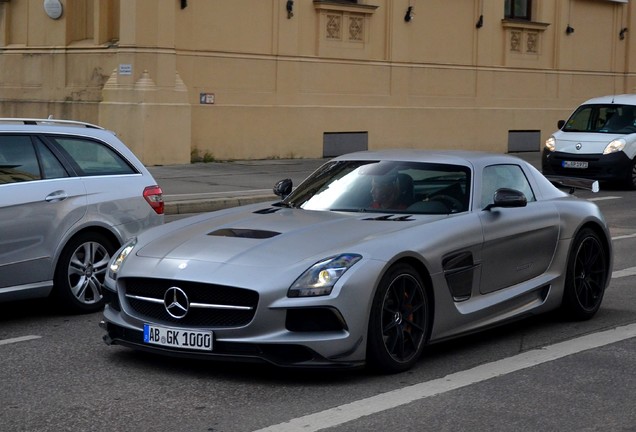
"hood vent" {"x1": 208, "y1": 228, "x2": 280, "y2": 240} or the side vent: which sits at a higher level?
"hood vent" {"x1": 208, "y1": 228, "x2": 280, "y2": 240}

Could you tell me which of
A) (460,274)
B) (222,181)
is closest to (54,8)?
(222,181)

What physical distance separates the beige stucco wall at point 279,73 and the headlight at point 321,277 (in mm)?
16039

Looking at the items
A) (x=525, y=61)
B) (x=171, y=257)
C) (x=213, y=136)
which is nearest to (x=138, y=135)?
(x=213, y=136)

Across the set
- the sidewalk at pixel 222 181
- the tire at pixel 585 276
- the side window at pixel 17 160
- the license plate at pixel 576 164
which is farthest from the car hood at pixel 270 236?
the license plate at pixel 576 164

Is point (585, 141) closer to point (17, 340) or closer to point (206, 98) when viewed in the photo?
point (206, 98)

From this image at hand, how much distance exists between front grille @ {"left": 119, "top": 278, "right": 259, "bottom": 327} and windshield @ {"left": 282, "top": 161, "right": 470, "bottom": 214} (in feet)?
5.05

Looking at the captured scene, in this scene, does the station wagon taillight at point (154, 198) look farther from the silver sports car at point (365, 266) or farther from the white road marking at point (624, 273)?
the white road marking at point (624, 273)

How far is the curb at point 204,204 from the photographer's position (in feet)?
55.8

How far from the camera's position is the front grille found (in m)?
6.62

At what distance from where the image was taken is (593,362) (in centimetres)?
742

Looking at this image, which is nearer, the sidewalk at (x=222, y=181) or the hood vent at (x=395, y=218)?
the hood vent at (x=395, y=218)

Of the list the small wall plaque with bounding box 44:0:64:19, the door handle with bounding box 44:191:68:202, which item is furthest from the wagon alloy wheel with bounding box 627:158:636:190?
the door handle with bounding box 44:191:68:202

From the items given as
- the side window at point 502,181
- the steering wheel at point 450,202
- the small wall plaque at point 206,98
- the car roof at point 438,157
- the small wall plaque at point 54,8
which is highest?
the small wall plaque at point 54,8

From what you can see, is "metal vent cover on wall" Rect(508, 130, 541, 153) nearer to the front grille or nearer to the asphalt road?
the asphalt road
